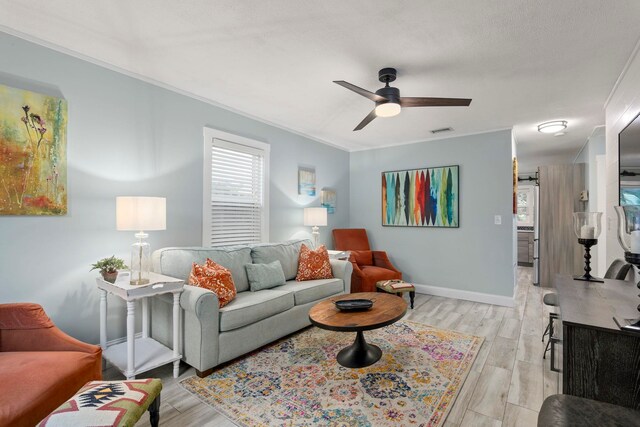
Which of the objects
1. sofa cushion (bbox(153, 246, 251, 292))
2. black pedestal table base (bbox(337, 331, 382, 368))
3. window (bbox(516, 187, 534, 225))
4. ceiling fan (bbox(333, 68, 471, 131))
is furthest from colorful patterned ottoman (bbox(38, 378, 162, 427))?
window (bbox(516, 187, 534, 225))

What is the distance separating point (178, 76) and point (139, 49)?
0.48m

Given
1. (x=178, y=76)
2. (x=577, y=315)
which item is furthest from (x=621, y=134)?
(x=178, y=76)

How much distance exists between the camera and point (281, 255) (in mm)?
3764

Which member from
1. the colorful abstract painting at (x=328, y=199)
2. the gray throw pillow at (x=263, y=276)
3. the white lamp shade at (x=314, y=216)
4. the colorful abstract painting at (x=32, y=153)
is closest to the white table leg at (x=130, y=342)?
the colorful abstract painting at (x=32, y=153)

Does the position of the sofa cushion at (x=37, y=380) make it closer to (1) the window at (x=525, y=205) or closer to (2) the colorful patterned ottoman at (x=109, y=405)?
(2) the colorful patterned ottoman at (x=109, y=405)

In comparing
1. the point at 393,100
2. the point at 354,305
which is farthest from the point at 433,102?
the point at 354,305

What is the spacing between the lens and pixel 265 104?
360 cm

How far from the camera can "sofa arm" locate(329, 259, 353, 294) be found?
3906 mm

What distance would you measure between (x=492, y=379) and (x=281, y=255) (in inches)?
93.7

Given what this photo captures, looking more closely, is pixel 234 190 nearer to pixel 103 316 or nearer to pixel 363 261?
pixel 103 316

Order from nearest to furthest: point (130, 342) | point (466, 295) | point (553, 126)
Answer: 1. point (130, 342)
2. point (553, 126)
3. point (466, 295)

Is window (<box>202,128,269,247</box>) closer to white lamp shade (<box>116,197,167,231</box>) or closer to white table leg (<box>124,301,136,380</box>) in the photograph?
white lamp shade (<box>116,197,167,231</box>)

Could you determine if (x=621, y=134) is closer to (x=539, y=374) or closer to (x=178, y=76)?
(x=539, y=374)

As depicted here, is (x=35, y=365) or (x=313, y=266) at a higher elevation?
(x=313, y=266)
